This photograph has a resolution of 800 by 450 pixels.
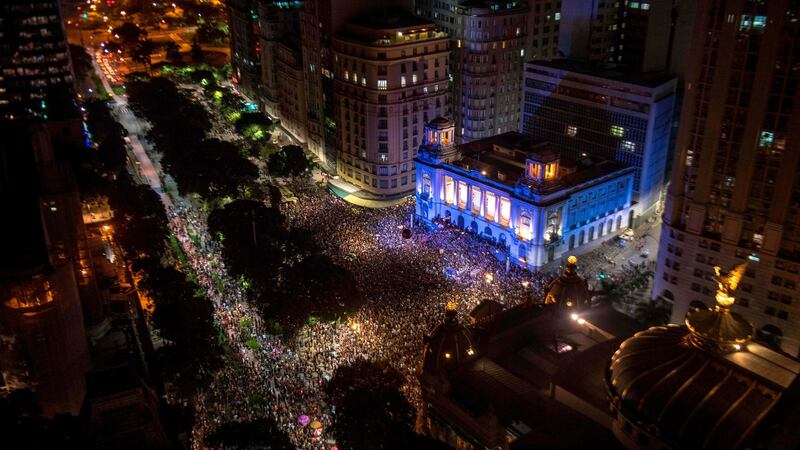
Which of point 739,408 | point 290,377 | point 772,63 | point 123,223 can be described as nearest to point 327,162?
point 123,223

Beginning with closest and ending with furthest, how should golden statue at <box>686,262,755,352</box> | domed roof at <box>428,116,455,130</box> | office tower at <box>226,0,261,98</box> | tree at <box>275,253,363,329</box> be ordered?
golden statue at <box>686,262,755,352</box>, tree at <box>275,253,363,329</box>, domed roof at <box>428,116,455,130</box>, office tower at <box>226,0,261,98</box>

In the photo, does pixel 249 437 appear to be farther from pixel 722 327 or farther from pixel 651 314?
pixel 651 314

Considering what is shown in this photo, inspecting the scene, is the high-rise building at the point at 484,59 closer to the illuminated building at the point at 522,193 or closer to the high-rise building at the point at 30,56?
the illuminated building at the point at 522,193

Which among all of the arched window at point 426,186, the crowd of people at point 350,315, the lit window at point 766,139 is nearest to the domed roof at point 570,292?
the crowd of people at point 350,315

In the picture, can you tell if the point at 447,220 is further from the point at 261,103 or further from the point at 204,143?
the point at 261,103

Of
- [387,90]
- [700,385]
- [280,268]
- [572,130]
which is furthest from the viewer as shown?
[572,130]

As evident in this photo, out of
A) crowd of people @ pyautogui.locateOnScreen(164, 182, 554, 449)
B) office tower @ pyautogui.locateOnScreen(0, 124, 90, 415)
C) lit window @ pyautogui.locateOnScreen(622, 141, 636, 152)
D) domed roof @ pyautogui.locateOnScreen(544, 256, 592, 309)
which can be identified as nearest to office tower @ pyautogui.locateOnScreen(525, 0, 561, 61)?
lit window @ pyautogui.locateOnScreen(622, 141, 636, 152)

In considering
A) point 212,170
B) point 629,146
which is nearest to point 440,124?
point 629,146

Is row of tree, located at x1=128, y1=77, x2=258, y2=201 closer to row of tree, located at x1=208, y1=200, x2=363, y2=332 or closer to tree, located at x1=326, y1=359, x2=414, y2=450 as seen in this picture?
row of tree, located at x1=208, y1=200, x2=363, y2=332
